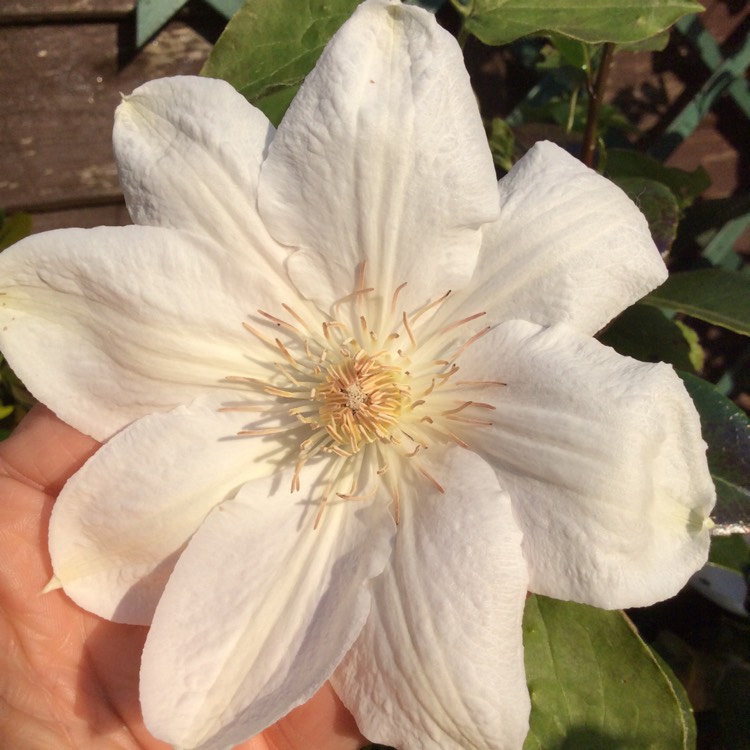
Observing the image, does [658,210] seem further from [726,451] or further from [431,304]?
[431,304]

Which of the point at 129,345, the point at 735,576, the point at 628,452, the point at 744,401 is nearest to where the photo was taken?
the point at 628,452

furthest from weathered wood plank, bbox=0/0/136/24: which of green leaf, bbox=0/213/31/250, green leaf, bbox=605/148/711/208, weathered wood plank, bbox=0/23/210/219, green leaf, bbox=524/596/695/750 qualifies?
green leaf, bbox=524/596/695/750

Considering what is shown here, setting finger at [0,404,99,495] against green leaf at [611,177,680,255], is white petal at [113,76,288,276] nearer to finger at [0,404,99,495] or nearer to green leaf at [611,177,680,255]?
finger at [0,404,99,495]

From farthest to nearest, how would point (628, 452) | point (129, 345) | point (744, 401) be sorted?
point (744, 401) → point (129, 345) → point (628, 452)

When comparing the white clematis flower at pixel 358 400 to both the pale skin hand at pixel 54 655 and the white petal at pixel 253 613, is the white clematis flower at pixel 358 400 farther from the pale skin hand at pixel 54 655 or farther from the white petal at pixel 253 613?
the pale skin hand at pixel 54 655

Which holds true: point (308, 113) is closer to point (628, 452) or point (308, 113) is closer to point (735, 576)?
point (628, 452)

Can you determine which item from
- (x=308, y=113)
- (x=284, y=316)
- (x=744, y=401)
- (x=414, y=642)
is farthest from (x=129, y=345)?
(x=744, y=401)
